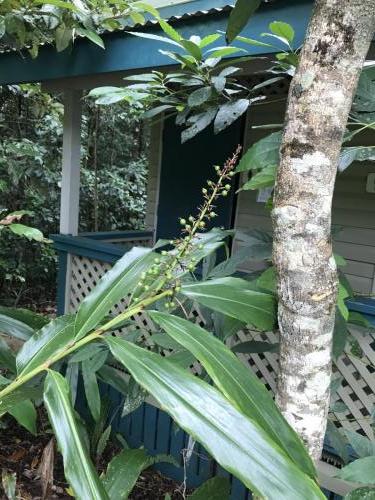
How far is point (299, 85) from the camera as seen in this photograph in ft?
3.21

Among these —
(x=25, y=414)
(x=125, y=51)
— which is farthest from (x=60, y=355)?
(x=125, y=51)

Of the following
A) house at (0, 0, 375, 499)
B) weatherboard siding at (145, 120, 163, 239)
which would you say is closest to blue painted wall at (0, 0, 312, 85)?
house at (0, 0, 375, 499)

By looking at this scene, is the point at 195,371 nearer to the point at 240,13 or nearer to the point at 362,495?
the point at 362,495

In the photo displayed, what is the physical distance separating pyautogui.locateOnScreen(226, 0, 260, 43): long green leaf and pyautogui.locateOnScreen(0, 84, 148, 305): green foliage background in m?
2.92

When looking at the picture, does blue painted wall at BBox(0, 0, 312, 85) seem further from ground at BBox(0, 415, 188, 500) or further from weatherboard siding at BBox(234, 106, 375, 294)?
ground at BBox(0, 415, 188, 500)

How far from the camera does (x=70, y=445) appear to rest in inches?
31.8

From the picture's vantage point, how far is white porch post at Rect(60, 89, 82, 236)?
13.5 ft

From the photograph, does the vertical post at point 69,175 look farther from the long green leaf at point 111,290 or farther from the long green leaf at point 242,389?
the long green leaf at point 242,389

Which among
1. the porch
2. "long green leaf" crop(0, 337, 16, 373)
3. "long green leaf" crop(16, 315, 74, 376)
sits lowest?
the porch

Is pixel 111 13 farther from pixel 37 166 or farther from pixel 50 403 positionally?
pixel 37 166

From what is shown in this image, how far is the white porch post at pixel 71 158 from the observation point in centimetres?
411

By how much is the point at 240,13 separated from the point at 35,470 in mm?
3105

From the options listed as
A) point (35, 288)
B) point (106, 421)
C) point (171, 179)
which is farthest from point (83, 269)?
point (35, 288)

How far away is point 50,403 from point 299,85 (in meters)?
0.81
